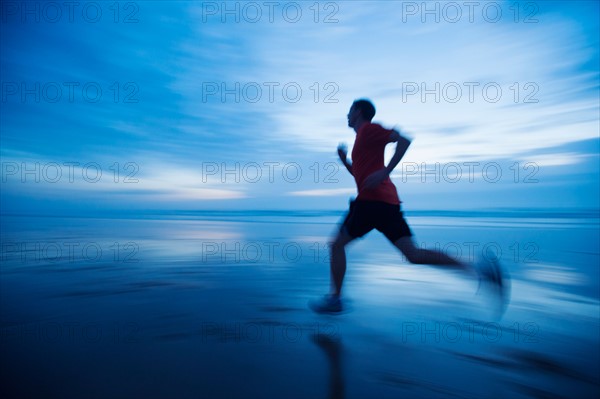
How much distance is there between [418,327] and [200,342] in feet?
5.18

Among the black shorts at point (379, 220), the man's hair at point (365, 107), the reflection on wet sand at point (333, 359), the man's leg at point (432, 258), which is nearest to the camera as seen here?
the reflection on wet sand at point (333, 359)

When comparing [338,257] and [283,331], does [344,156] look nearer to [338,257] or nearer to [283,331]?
[338,257]

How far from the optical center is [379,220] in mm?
2859

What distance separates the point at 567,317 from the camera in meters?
2.96

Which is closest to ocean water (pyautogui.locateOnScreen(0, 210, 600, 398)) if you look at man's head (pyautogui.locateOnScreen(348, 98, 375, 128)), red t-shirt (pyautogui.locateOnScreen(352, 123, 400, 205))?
red t-shirt (pyautogui.locateOnScreen(352, 123, 400, 205))

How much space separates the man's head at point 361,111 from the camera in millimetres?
3148

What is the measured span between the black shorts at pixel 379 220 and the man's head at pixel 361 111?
0.75 meters

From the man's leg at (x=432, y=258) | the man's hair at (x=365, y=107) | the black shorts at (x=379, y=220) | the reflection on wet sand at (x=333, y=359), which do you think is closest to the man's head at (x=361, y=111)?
the man's hair at (x=365, y=107)

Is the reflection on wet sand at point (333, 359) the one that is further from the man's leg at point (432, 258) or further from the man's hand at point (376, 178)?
the man's hand at point (376, 178)

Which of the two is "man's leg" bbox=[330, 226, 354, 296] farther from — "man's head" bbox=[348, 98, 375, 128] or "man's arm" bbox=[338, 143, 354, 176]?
"man's head" bbox=[348, 98, 375, 128]

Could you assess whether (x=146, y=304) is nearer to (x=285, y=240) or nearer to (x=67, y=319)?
(x=67, y=319)

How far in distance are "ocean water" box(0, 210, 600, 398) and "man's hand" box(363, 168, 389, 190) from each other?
92 cm

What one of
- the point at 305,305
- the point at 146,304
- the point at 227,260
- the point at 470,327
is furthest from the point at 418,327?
the point at 227,260

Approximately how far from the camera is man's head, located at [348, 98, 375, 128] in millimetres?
3148
